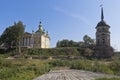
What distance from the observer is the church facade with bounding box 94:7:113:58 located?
5938 cm

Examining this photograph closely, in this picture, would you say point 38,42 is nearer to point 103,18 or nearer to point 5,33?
point 5,33

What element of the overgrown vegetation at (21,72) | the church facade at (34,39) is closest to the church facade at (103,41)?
the church facade at (34,39)

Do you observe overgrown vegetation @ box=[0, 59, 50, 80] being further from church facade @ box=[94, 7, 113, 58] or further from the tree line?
the tree line

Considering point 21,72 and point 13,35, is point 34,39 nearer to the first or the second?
point 13,35

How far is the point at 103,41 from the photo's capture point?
2378 inches

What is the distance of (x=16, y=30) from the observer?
6712 cm

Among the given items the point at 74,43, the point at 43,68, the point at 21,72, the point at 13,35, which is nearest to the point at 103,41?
the point at 13,35

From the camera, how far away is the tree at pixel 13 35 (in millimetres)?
67062

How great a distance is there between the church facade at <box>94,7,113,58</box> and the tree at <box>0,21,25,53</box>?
60.5 ft

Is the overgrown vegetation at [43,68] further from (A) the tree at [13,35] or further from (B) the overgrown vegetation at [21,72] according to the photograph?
(A) the tree at [13,35]

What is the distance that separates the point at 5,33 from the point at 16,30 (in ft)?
15.3

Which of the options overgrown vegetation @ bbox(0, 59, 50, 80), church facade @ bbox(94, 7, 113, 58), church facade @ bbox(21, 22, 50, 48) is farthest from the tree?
overgrown vegetation @ bbox(0, 59, 50, 80)

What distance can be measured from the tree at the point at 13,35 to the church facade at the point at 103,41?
1843 centimetres

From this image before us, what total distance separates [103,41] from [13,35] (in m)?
21.7
